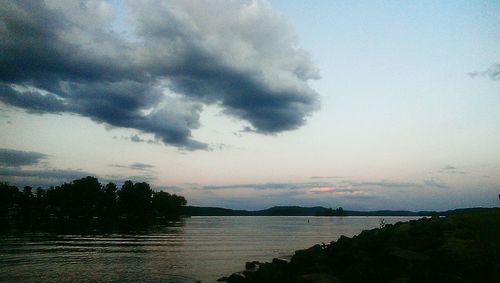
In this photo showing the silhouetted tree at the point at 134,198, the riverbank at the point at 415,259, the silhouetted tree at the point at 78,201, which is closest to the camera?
the riverbank at the point at 415,259

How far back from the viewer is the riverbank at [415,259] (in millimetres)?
16047

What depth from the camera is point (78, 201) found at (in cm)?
15475

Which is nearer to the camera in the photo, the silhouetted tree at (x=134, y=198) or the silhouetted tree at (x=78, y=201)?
the silhouetted tree at (x=78, y=201)

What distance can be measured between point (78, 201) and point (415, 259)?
529 ft

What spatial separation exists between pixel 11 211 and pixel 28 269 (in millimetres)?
160752

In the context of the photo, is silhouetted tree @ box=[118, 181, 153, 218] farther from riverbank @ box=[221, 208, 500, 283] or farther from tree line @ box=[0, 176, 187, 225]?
riverbank @ box=[221, 208, 500, 283]

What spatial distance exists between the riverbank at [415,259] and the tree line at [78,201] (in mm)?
148989

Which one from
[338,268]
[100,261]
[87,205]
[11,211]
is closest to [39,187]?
[11,211]

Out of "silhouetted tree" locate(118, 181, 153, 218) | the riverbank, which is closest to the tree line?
"silhouetted tree" locate(118, 181, 153, 218)

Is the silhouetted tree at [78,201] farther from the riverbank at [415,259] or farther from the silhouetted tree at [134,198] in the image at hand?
the riverbank at [415,259]

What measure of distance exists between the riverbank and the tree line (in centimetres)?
14899

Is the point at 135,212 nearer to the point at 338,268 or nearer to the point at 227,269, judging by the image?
the point at 227,269

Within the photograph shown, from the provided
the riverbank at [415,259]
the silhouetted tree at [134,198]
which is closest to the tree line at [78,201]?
the silhouetted tree at [134,198]

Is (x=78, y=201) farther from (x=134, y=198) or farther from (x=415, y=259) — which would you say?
(x=415, y=259)
